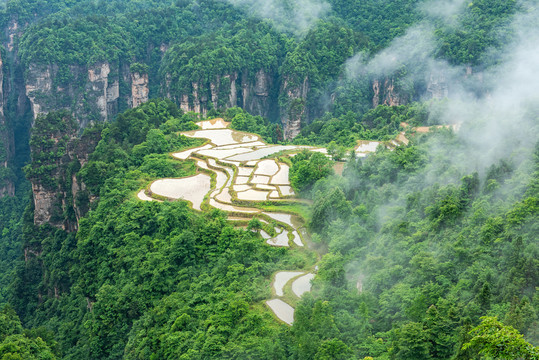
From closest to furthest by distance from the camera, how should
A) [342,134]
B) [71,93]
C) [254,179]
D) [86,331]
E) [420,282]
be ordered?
[420,282]
[86,331]
[254,179]
[342,134]
[71,93]

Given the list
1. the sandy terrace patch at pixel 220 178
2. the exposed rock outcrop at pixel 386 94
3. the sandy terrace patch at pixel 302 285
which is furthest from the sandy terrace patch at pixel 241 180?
the exposed rock outcrop at pixel 386 94

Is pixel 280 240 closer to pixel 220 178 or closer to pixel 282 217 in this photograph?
pixel 282 217

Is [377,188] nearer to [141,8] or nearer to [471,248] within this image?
[471,248]

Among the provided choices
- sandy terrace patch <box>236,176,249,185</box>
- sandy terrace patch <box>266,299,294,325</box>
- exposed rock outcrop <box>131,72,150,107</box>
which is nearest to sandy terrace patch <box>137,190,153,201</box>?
sandy terrace patch <box>236,176,249,185</box>

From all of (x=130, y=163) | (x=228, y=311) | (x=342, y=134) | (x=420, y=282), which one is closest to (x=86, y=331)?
(x=228, y=311)

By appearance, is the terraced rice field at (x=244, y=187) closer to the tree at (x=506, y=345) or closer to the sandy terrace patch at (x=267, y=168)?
the sandy terrace patch at (x=267, y=168)

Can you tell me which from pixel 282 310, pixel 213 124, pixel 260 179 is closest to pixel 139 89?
pixel 213 124
